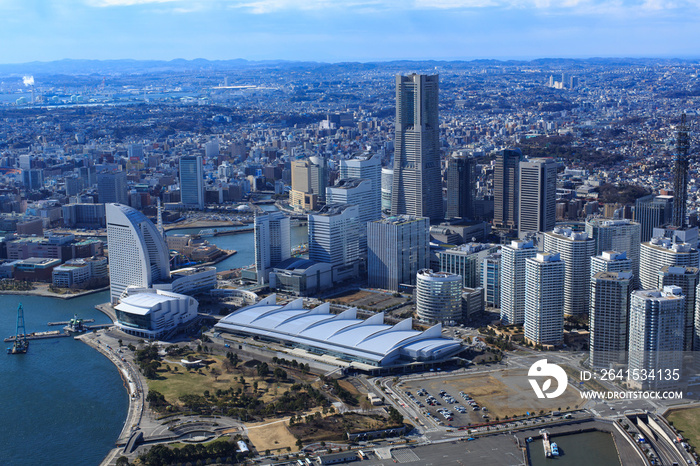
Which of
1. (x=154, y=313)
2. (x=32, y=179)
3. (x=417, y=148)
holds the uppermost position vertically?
(x=417, y=148)

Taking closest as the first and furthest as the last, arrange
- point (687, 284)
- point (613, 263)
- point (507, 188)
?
point (687, 284)
point (613, 263)
point (507, 188)

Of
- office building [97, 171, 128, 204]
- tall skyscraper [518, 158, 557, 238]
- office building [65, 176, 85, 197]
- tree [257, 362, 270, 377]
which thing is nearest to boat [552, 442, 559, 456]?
tree [257, 362, 270, 377]

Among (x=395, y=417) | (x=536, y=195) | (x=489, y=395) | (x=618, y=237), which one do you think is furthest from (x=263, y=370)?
(x=536, y=195)

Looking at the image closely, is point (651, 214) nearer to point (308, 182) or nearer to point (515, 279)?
point (515, 279)

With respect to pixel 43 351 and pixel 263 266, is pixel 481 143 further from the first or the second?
pixel 43 351

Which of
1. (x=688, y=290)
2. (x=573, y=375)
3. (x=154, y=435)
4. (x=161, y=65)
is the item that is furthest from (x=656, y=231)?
(x=161, y=65)

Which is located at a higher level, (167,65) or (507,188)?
(167,65)
